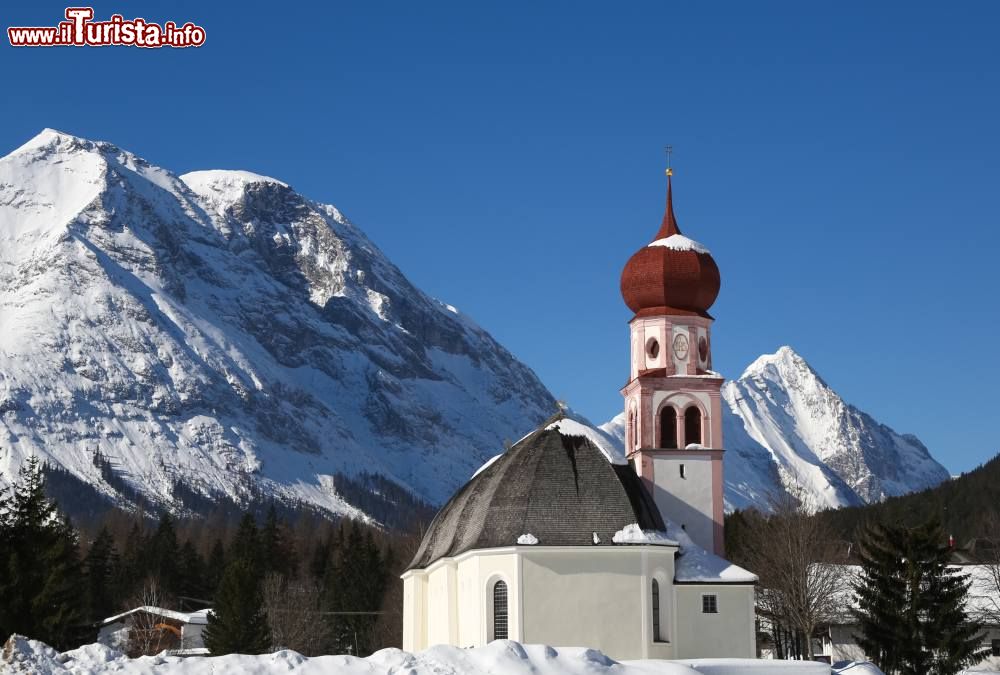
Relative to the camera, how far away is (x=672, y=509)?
63.8m

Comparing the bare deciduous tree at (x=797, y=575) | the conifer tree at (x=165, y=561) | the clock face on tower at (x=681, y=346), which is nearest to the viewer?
the clock face on tower at (x=681, y=346)

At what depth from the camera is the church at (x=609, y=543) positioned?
55156mm

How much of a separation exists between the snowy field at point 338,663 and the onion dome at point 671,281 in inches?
907

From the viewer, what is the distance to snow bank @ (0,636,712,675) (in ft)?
127

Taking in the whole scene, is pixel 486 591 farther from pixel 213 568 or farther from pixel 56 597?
pixel 213 568

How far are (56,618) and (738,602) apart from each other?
1015 inches

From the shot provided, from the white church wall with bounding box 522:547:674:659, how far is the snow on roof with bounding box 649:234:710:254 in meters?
16.6

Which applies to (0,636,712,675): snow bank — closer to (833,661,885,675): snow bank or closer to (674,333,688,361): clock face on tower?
(833,661,885,675): snow bank

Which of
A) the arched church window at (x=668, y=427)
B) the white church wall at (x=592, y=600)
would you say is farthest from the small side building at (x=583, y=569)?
the arched church window at (x=668, y=427)

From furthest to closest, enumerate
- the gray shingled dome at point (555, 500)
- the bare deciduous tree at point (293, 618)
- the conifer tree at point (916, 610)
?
the bare deciduous tree at point (293, 618), the conifer tree at point (916, 610), the gray shingled dome at point (555, 500)

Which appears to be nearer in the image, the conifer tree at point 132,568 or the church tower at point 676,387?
the church tower at point 676,387

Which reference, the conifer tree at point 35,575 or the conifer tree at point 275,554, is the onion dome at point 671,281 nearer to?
the conifer tree at point 35,575

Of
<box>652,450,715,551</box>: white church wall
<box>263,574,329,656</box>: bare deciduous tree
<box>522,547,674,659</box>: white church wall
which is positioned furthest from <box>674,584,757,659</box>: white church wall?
<box>263,574,329,656</box>: bare deciduous tree

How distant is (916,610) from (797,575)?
14752 mm
